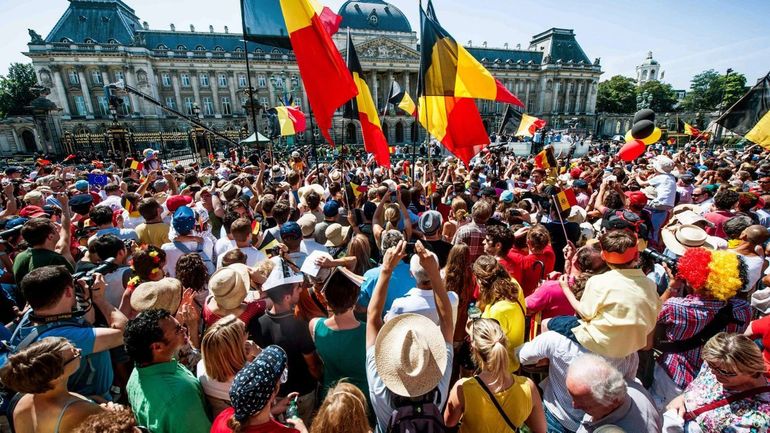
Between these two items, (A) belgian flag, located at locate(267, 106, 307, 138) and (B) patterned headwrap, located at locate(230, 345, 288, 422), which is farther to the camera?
(A) belgian flag, located at locate(267, 106, 307, 138)

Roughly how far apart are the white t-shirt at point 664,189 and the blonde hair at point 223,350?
6988 millimetres

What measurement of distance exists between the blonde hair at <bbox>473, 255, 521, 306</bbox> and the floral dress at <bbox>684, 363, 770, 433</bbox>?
A: 115cm

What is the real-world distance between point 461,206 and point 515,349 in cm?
311

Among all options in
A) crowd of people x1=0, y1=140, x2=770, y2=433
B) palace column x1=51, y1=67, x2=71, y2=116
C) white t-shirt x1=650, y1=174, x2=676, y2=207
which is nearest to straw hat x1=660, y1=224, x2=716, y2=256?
crowd of people x1=0, y1=140, x2=770, y2=433

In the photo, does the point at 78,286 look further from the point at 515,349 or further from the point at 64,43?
the point at 64,43

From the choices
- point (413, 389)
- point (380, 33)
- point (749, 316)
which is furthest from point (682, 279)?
point (380, 33)

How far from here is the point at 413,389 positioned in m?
1.78

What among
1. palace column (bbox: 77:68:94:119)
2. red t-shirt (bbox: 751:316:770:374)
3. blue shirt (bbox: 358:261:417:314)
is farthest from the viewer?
palace column (bbox: 77:68:94:119)

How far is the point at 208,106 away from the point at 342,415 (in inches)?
2330

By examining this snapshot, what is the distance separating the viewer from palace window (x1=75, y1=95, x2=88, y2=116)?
152 feet

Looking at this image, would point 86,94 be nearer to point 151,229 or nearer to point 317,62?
point 151,229

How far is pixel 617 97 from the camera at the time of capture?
74.1 metres

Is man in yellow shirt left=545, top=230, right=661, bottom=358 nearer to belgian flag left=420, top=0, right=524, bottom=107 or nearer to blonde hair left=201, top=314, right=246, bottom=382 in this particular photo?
blonde hair left=201, top=314, right=246, bottom=382

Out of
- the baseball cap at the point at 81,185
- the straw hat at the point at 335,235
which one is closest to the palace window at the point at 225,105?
the baseball cap at the point at 81,185
